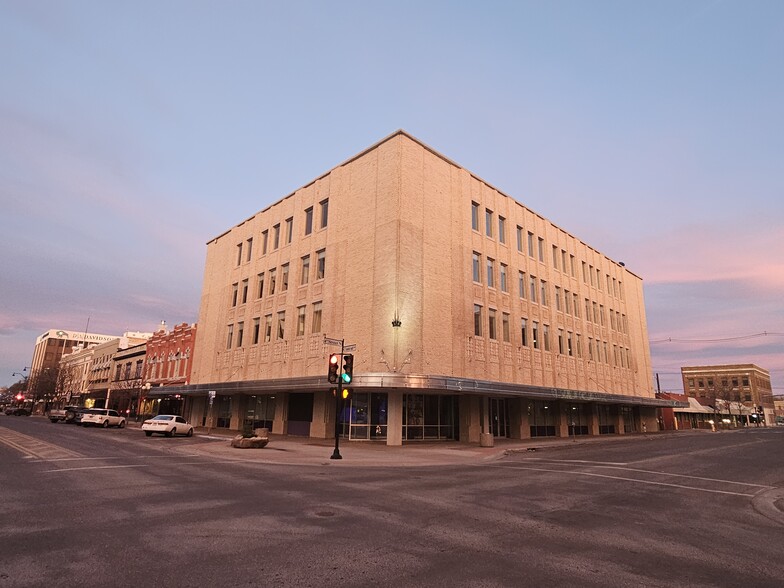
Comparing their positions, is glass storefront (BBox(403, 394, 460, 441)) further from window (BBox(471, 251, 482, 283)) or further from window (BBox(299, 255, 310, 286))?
window (BBox(299, 255, 310, 286))

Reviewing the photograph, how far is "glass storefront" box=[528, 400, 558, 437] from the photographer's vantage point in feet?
121

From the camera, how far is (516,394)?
30516 millimetres

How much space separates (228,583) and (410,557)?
7.43 ft

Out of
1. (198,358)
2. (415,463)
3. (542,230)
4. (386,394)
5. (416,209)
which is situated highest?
(542,230)

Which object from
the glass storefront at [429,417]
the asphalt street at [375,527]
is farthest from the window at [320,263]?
the asphalt street at [375,527]

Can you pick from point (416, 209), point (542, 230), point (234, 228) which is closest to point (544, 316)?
point (542, 230)

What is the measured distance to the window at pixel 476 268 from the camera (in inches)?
1319

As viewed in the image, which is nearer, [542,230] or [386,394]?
[386,394]

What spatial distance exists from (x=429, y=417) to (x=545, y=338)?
14395 mm

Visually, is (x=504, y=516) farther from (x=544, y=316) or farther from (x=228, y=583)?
(x=544, y=316)

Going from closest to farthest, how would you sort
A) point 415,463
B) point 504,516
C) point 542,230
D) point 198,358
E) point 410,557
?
point 410,557 < point 504,516 < point 415,463 < point 542,230 < point 198,358

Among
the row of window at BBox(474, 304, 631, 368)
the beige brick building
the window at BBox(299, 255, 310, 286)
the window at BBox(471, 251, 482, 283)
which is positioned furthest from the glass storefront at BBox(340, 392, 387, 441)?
the window at BBox(471, 251, 482, 283)

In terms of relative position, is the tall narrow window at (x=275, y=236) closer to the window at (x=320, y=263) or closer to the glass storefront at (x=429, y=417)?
the window at (x=320, y=263)

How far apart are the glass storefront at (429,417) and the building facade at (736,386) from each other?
93.2 metres
